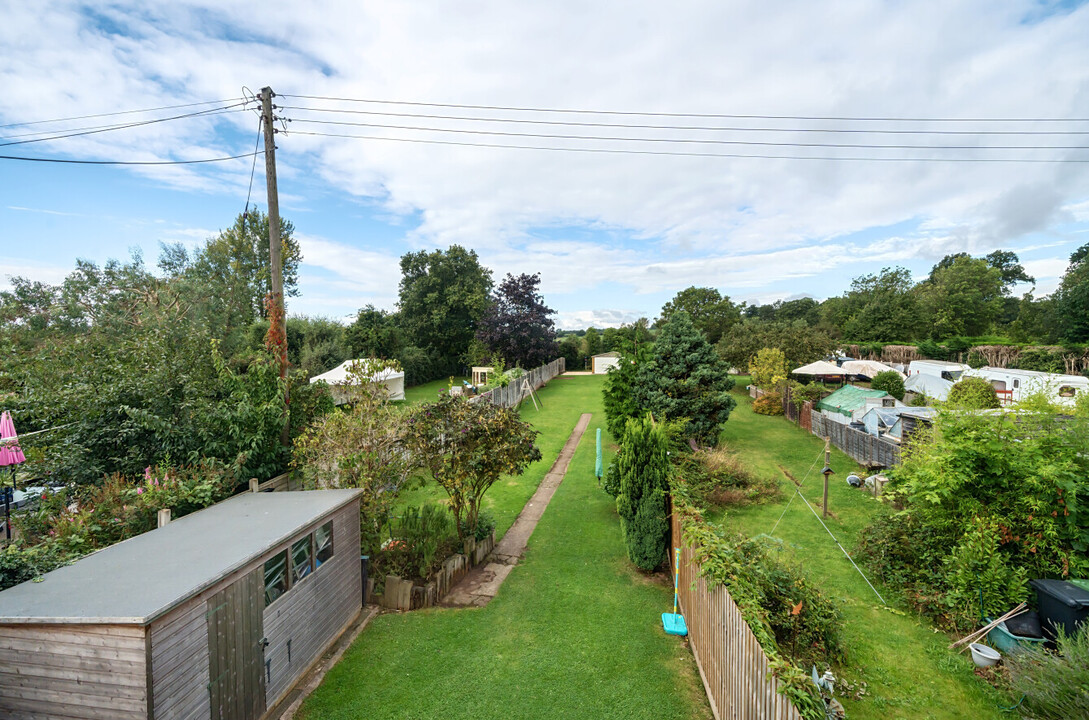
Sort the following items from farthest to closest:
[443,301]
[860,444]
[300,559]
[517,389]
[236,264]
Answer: [443,301] < [236,264] < [517,389] < [860,444] < [300,559]

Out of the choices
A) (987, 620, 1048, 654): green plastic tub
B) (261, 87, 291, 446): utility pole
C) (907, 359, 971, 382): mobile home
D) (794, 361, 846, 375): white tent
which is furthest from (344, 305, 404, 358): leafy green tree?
(907, 359, 971, 382): mobile home

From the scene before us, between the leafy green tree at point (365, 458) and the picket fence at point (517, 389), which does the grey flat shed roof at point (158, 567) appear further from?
the picket fence at point (517, 389)

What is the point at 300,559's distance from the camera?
6.26m

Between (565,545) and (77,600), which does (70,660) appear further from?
(565,545)

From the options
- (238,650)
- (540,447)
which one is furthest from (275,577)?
(540,447)

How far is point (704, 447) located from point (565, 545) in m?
8.89

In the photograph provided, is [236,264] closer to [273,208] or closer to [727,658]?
[273,208]

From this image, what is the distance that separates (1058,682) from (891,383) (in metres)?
24.4

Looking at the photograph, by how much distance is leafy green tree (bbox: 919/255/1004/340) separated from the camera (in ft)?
171

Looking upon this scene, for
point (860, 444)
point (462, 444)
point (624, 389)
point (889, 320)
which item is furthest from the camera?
point (889, 320)

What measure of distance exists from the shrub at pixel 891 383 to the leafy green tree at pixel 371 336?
31.1 m

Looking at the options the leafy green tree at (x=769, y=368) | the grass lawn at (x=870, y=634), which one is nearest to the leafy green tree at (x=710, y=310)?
the leafy green tree at (x=769, y=368)

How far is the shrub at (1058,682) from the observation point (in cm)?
465

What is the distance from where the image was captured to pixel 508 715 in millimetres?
5582
